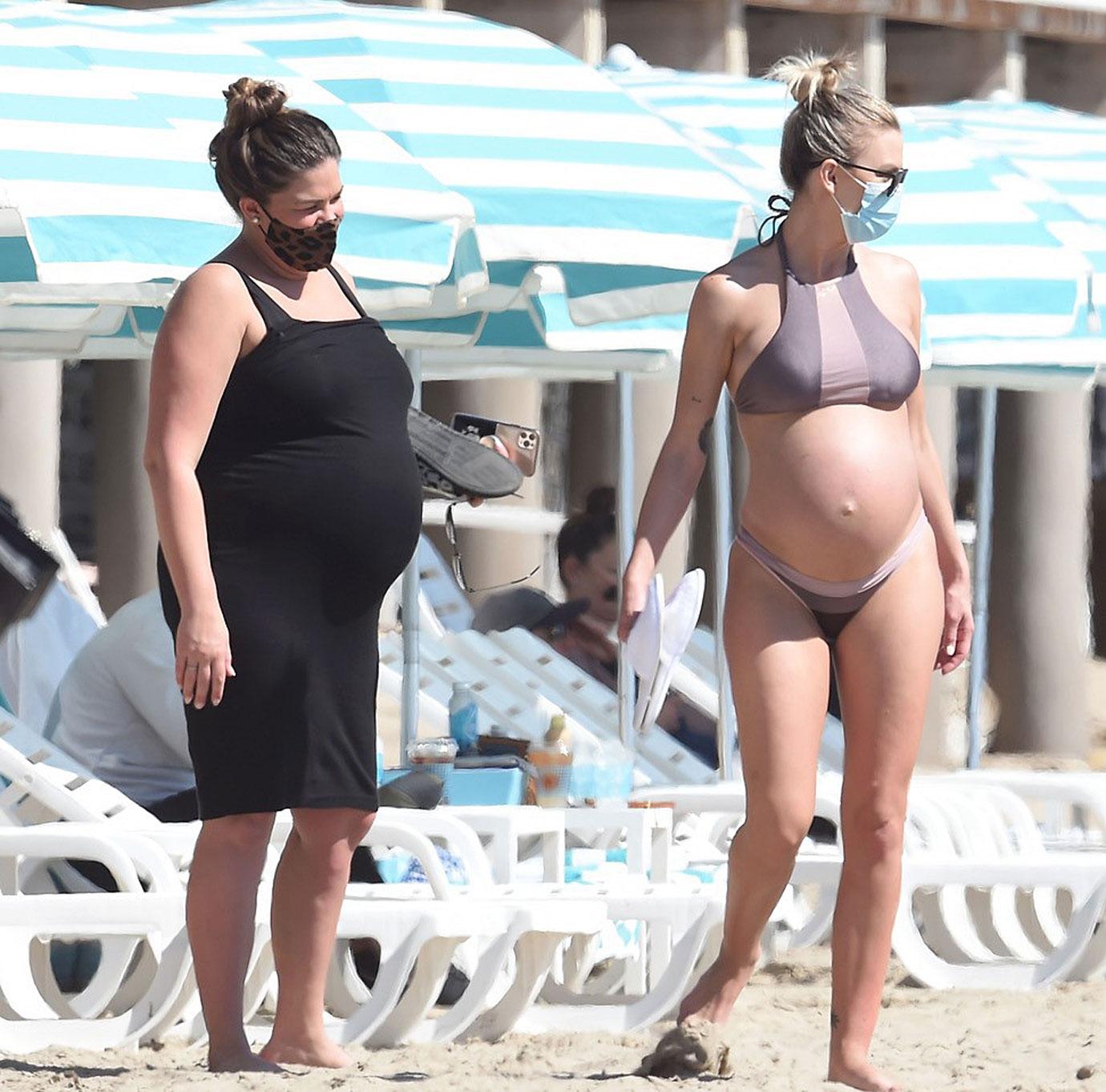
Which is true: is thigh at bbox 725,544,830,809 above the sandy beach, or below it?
above

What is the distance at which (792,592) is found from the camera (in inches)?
147

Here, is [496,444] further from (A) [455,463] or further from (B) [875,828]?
(B) [875,828]

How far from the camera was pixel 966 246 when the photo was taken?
7.31 meters

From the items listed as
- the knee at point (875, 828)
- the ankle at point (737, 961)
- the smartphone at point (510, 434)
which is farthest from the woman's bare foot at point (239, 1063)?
the smartphone at point (510, 434)

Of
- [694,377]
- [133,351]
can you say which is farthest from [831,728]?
[694,377]

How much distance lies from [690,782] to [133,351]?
218 cm

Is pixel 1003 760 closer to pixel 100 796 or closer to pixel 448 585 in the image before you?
pixel 448 585

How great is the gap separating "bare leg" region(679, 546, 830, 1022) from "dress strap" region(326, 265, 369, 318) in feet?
2.28

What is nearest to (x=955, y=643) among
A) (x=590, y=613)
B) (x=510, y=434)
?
(x=510, y=434)

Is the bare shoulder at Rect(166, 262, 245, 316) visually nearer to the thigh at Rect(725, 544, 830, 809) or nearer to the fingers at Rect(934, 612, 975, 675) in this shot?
the thigh at Rect(725, 544, 830, 809)

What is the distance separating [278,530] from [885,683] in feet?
2.94

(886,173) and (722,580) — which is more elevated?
(886,173)

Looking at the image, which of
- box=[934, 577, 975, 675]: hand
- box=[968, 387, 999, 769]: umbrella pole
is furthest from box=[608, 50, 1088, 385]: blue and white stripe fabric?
box=[934, 577, 975, 675]: hand

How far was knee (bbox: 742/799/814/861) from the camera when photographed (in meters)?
3.68
